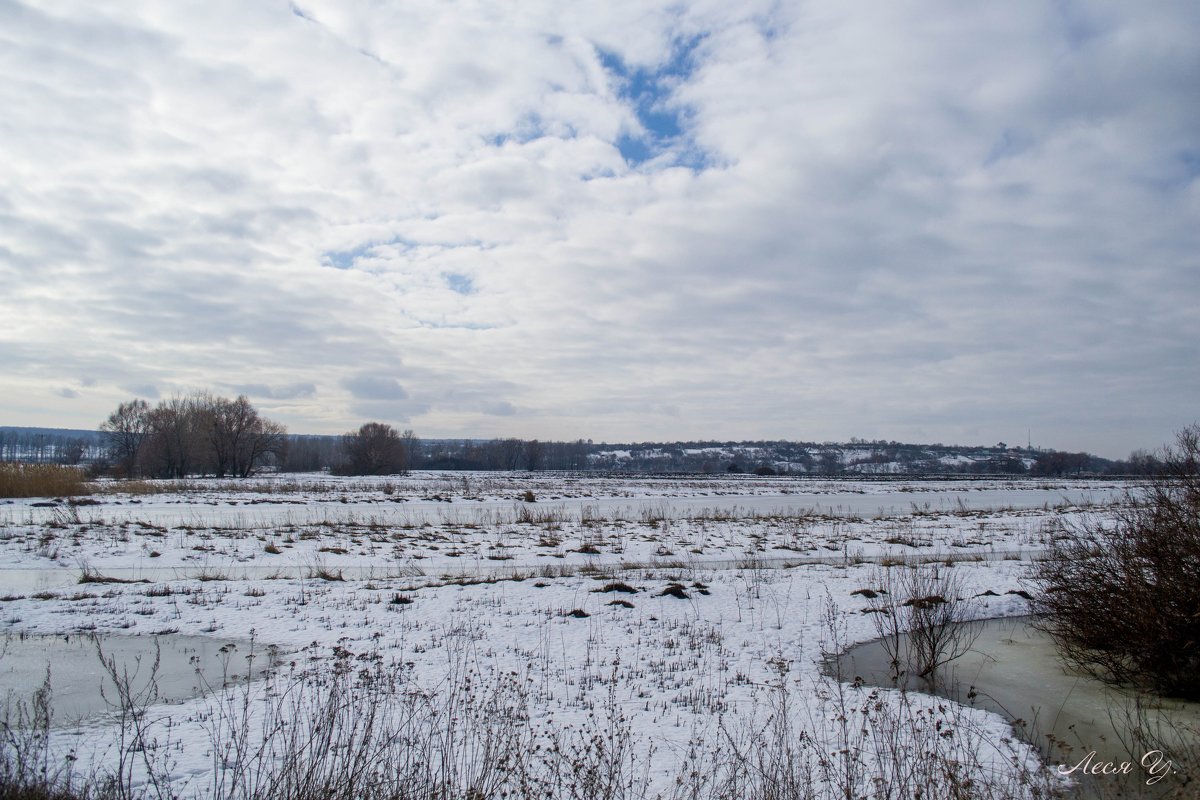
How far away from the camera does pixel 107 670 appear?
981 centimetres

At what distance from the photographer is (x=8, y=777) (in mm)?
4945

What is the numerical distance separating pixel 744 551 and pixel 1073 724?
16365 millimetres

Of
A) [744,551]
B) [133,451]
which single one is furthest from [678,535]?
[133,451]

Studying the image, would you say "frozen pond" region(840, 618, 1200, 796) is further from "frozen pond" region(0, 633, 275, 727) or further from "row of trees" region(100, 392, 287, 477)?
"row of trees" region(100, 392, 287, 477)

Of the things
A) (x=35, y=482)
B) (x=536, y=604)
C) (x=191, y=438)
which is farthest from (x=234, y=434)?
(x=536, y=604)

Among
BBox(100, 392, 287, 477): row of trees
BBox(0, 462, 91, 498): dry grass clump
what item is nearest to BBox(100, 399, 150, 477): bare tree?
BBox(100, 392, 287, 477): row of trees

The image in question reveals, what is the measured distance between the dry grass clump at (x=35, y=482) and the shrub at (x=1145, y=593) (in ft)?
154

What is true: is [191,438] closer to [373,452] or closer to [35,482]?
[373,452]

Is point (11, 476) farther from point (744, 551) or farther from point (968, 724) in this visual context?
point (968, 724)

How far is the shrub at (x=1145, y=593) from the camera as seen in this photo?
9.07 meters

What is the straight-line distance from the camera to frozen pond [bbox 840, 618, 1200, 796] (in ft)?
24.4

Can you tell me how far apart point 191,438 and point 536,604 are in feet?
343

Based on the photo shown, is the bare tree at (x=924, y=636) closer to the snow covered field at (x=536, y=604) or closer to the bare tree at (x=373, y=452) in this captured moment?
the snow covered field at (x=536, y=604)

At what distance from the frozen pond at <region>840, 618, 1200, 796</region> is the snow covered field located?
563 millimetres
